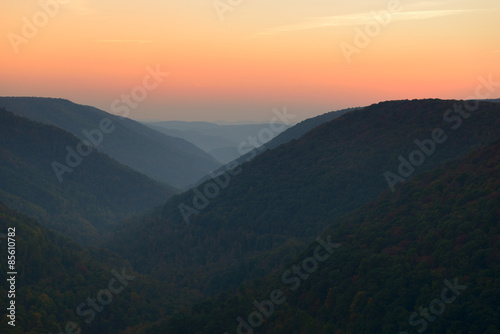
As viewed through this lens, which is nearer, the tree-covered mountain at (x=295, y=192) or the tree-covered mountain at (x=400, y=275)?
the tree-covered mountain at (x=400, y=275)

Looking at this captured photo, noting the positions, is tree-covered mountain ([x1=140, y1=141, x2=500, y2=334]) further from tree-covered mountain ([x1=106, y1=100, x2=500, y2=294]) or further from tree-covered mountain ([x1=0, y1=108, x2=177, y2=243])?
tree-covered mountain ([x1=0, y1=108, x2=177, y2=243])

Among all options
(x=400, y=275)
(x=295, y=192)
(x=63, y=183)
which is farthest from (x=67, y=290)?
(x=63, y=183)

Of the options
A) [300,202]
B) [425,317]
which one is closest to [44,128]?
[300,202]

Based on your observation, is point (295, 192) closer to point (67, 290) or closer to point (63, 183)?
point (67, 290)

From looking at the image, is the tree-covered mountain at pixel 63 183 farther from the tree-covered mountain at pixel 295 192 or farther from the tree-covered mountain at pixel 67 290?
the tree-covered mountain at pixel 67 290

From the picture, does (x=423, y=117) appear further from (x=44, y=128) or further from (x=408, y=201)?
(x=44, y=128)

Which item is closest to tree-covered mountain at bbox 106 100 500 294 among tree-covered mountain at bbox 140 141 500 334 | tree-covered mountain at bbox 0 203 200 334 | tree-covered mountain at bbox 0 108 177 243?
tree-covered mountain at bbox 0 203 200 334

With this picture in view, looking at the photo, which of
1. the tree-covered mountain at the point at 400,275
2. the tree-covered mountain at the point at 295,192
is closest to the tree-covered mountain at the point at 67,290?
the tree-covered mountain at the point at 400,275
